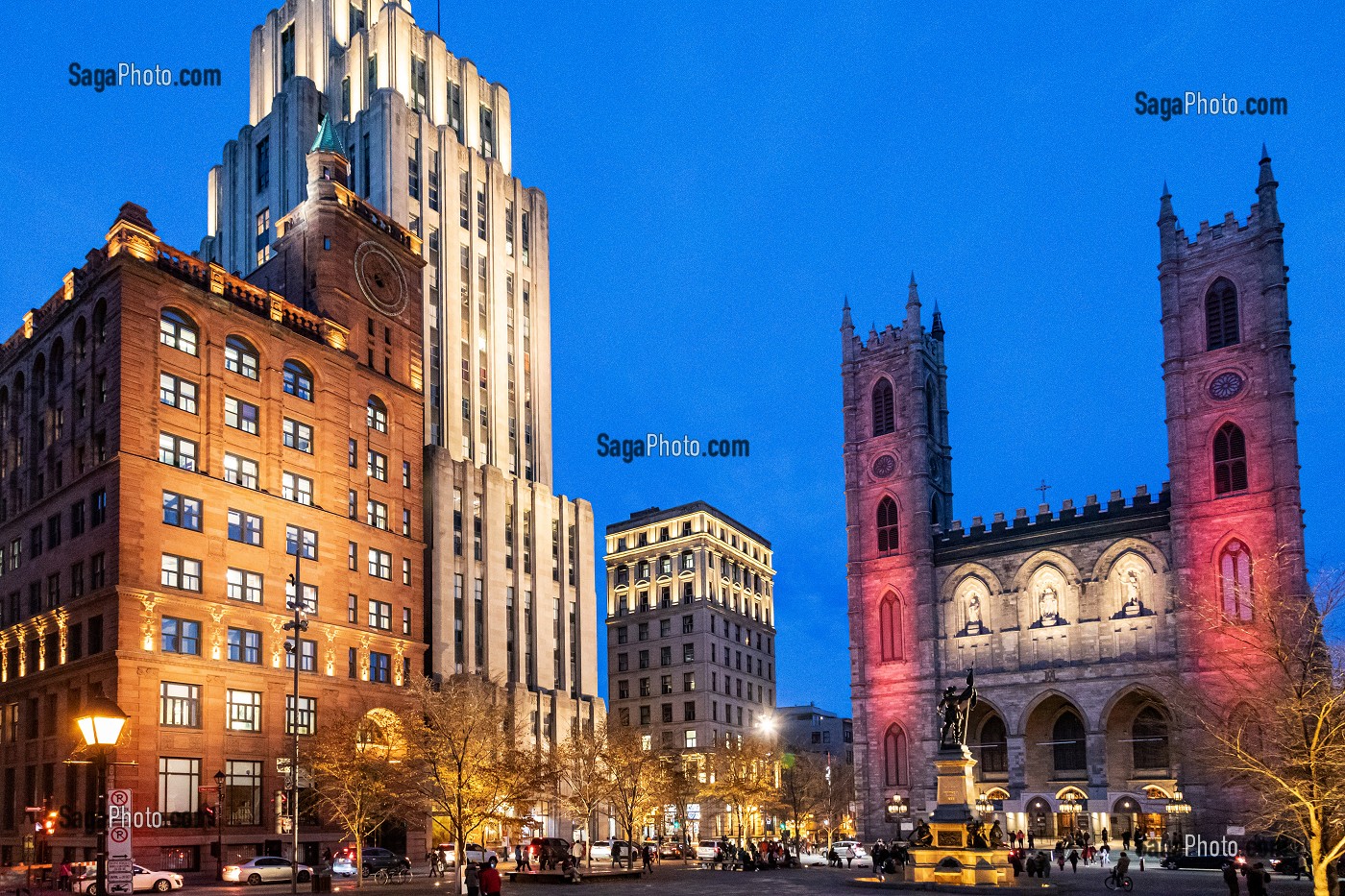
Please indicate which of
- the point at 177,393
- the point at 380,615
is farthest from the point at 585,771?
the point at 177,393

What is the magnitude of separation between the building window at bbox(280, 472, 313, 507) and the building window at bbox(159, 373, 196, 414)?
21.7 feet

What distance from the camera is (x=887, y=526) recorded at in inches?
3942

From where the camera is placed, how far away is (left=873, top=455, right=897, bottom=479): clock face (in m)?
101

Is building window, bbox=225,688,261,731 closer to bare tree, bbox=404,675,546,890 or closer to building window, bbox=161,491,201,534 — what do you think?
bare tree, bbox=404,675,546,890

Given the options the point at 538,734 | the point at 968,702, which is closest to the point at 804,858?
the point at 538,734

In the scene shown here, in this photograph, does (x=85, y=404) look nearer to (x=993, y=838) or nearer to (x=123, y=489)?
(x=123, y=489)

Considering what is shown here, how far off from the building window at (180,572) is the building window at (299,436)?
969cm

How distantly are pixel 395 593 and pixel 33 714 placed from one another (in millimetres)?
20164

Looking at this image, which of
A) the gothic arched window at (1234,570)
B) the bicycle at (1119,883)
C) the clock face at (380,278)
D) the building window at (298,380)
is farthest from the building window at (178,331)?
the gothic arched window at (1234,570)

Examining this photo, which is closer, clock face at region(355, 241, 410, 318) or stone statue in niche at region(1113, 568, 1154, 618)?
clock face at region(355, 241, 410, 318)

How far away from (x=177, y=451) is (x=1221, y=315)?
235 ft

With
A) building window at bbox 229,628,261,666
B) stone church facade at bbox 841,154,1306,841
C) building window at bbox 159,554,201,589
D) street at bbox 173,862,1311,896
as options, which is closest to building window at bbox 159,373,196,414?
building window at bbox 159,554,201,589

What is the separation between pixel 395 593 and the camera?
72.4 metres

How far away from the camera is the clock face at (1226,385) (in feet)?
279
